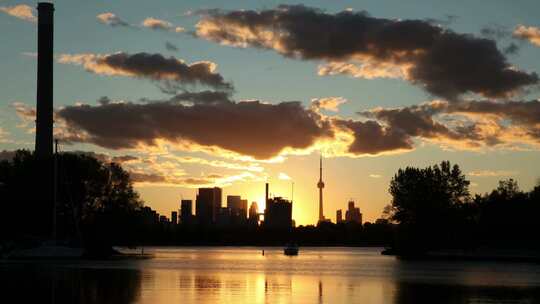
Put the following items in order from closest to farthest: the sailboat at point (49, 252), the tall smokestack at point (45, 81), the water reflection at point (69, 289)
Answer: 1. the water reflection at point (69, 289)
2. the sailboat at point (49, 252)
3. the tall smokestack at point (45, 81)

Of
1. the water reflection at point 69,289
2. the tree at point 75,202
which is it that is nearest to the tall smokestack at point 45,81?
the tree at point 75,202

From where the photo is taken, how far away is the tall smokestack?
168250mm

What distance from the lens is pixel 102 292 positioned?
5350 cm

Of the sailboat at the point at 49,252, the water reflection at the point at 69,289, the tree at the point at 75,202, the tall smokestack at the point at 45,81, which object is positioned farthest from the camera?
the tall smokestack at the point at 45,81

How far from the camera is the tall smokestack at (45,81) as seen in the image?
168250 mm

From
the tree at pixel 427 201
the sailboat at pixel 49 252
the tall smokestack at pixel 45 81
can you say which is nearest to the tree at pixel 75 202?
the sailboat at pixel 49 252

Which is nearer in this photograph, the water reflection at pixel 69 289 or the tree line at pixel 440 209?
the water reflection at pixel 69 289

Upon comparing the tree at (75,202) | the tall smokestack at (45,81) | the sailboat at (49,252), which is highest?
the tall smokestack at (45,81)

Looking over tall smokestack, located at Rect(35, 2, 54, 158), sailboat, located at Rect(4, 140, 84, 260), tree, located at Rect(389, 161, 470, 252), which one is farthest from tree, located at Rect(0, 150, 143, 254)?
tree, located at Rect(389, 161, 470, 252)

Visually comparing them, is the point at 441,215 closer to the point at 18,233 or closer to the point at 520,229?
the point at 520,229

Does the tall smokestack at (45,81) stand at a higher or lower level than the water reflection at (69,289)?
higher

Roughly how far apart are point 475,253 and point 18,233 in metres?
81.5

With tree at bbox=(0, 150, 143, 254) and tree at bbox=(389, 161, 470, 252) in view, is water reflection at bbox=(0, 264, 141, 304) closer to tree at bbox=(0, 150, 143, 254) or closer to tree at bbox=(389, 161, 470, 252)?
tree at bbox=(0, 150, 143, 254)

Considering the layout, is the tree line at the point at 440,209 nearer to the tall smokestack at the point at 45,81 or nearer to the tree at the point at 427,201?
the tree at the point at 427,201
